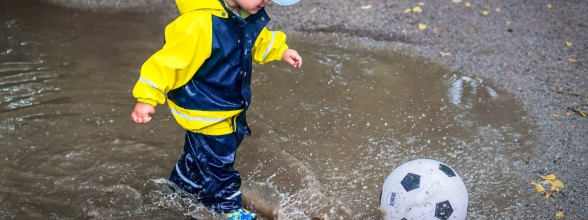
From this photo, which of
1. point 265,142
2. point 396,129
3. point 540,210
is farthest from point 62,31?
point 540,210

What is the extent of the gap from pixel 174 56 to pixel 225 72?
261 millimetres

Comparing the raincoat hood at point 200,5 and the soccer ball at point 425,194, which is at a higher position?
the raincoat hood at point 200,5

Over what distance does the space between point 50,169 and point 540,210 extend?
2895 mm

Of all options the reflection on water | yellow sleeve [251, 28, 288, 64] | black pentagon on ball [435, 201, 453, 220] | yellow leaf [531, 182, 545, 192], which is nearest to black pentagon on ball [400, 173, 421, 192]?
black pentagon on ball [435, 201, 453, 220]

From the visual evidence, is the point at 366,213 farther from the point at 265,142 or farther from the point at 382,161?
the point at 265,142

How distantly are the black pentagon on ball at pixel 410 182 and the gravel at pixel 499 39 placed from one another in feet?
3.95

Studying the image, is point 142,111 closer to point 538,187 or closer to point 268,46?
point 268,46

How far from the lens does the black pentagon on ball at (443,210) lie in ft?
8.93

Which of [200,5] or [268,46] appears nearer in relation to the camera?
[200,5]

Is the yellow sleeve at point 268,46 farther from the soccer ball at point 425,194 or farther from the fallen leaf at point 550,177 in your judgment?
the fallen leaf at point 550,177

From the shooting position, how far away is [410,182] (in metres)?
2.78

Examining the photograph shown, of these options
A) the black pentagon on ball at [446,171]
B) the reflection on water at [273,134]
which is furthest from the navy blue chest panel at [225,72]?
the black pentagon on ball at [446,171]

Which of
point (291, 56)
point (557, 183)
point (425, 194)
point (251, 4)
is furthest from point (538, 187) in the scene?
point (251, 4)

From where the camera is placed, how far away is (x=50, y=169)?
3.54 metres
